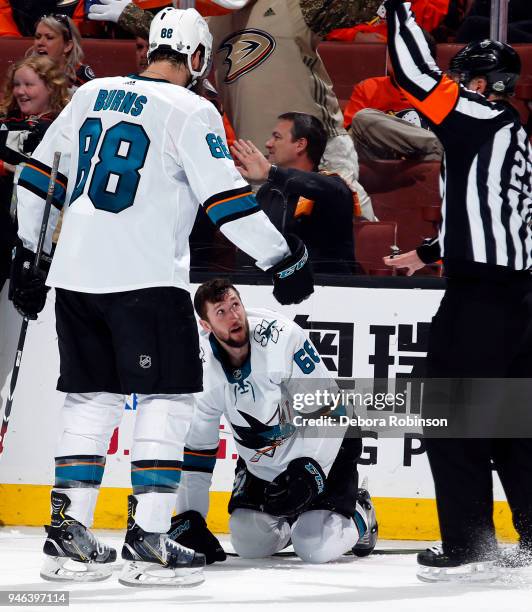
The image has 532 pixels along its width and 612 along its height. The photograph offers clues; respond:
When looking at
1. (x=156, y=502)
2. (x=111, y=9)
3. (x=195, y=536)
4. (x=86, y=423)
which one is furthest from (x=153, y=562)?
(x=111, y=9)

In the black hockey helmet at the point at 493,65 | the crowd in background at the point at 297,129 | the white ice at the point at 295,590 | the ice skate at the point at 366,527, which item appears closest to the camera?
the white ice at the point at 295,590

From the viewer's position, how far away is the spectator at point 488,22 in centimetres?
515

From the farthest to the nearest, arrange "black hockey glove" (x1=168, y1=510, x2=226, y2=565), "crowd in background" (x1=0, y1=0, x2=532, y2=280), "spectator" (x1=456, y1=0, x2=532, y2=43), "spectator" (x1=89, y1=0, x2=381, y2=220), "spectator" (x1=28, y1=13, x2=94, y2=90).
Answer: "spectator" (x1=456, y1=0, x2=532, y2=43) → "spectator" (x1=28, y1=13, x2=94, y2=90) → "spectator" (x1=89, y1=0, x2=381, y2=220) → "crowd in background" (x1=0, y1=0, x2=532, y2=280) → "black hockey glove" (x1=168, y1=510, x2=226, y2=565)

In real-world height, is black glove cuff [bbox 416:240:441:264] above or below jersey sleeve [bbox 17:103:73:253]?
below

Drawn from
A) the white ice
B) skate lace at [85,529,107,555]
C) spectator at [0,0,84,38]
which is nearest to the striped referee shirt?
the white ice

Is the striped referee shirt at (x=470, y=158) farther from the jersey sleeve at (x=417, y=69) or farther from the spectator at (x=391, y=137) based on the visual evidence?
the spectator at (x=391, y=137)

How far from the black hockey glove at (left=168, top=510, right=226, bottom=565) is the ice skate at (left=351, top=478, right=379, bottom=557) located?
1.51ft

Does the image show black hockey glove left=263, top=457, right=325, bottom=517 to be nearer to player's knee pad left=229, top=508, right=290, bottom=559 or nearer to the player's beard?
player's knee pad left=229, top=508, right=290, bottom=559

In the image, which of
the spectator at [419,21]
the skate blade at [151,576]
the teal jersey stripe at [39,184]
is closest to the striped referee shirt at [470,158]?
the teal jersey stripe at [39,184]

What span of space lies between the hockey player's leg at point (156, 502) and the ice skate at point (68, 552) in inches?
3.5

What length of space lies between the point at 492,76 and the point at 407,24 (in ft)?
0.98

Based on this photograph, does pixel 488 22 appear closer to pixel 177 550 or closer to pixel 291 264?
pixel 291 264

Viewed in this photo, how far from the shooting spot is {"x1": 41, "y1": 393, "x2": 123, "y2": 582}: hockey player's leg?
304cm

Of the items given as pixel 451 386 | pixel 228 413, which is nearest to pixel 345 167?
pixel 228 413
